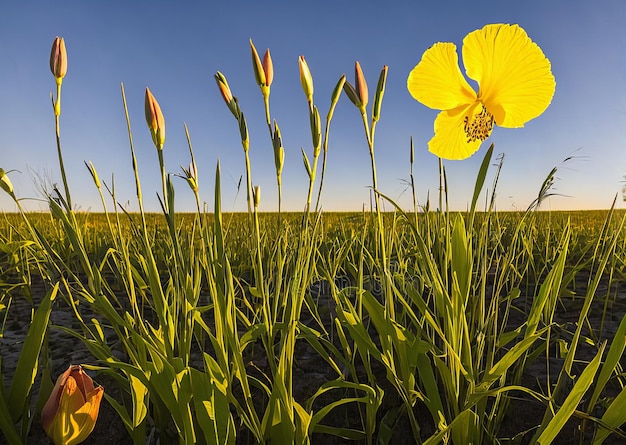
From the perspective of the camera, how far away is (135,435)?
93 cm

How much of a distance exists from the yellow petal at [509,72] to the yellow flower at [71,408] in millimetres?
943

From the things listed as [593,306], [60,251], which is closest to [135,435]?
[593,306]

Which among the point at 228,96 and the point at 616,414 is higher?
the point at 228,96

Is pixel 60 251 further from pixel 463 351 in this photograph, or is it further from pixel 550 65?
pixel 550 65

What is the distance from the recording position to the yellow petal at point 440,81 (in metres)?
0.97

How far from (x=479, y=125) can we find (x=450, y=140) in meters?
0.08

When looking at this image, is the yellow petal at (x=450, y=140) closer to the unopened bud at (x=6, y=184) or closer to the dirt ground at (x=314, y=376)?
the dirt ground at (x=314, y=376)

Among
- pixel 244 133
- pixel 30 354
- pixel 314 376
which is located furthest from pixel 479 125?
pixel 30 354

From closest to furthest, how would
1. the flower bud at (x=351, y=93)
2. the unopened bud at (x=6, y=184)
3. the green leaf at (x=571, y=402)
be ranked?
the green leaf at (x=571, y=402) < the flower bud at (x=351, y=93) < the unopened bud at (x=6, y=184)

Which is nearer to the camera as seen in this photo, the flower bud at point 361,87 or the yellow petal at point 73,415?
the yellow petal at point 73,415

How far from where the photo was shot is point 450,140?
107 centimetres

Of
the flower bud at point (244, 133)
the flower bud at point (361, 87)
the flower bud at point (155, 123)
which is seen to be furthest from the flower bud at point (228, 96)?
the flower bud at point (361, 87)

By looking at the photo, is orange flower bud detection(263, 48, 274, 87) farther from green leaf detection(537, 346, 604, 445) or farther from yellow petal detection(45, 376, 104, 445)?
green leaf detection(537, 346, 604, 445)

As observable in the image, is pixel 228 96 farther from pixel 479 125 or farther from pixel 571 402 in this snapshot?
pixel 571 402
